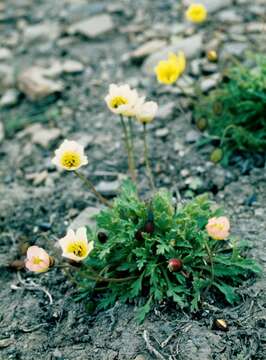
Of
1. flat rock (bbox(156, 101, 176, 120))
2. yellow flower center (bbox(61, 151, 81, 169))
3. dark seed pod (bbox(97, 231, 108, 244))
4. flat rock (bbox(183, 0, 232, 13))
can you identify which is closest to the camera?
yellow flower center (bbox(61, 151, 81, 169))

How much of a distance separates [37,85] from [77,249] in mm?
2365

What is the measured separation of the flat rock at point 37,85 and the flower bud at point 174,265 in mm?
2439

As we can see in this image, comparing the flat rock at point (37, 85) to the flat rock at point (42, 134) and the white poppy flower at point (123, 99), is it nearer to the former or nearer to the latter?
the flat rock at point (42, 134)

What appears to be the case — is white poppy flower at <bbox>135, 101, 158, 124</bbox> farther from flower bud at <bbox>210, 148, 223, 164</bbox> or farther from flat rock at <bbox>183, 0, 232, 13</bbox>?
flat rock at <bbox>183, 0, 232, 13</bbox>

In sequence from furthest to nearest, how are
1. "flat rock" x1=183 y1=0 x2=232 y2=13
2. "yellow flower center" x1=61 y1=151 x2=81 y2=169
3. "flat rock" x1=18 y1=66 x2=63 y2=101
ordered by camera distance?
"flat rock" x1=183 y1=0 x2=232 y2=13
"flat rock" x1=18 y1=66 x2=63 y2=101
"yellow flower center" x1=61 y1=151 x2=81 y2=169

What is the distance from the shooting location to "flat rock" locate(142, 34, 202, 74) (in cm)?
458

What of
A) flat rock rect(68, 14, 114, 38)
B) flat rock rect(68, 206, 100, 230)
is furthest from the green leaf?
flat rock rect(68, 14, 114, 38)

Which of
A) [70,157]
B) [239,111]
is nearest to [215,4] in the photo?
[239,111]

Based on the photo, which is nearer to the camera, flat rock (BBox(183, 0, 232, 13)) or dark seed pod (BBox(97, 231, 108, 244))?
dark seed pod (BBox(97, 231, 108, 244))

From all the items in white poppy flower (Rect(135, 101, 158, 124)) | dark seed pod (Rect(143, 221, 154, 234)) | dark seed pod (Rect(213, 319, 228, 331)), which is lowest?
dark seed pod (Rect(213, 319, 228, 331))

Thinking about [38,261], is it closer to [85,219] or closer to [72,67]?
[85,219]

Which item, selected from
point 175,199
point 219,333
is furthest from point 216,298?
point 175,199

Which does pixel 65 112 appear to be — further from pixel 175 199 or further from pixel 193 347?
pixel 193 347

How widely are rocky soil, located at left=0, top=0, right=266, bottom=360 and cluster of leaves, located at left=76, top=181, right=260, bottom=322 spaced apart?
0.09 metres
